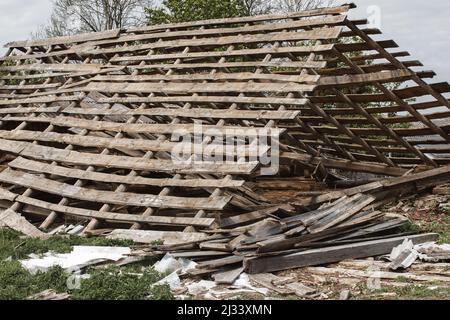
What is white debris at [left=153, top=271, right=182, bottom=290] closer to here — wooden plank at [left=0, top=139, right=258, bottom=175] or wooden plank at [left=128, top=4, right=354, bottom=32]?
wooden plank at [left=0, top=139, right=258, bottom=175]

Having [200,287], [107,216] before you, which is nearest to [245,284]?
[200,287]

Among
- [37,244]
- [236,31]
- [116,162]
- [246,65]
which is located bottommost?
[37,244]

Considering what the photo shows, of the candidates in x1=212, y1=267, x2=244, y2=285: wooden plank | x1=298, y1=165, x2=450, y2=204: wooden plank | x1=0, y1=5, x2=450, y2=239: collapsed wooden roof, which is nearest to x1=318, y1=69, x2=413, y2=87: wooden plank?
x1=0, y1=5, x2=450, y2=239: collapsed wooden roof

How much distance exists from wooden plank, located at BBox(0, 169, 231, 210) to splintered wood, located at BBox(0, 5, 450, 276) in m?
0.03

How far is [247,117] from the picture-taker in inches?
417

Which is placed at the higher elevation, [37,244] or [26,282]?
[37,244]

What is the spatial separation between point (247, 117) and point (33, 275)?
4.49 m

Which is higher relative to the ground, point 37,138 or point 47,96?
point 47,96

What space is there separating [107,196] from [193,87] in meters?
2.74

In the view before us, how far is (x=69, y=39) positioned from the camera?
16172 millimetres

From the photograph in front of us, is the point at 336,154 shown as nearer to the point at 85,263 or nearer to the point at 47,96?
the point at 47,96

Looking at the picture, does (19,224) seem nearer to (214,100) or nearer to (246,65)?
(214,100)

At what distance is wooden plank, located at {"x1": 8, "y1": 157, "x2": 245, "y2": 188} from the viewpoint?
984 centimetres
